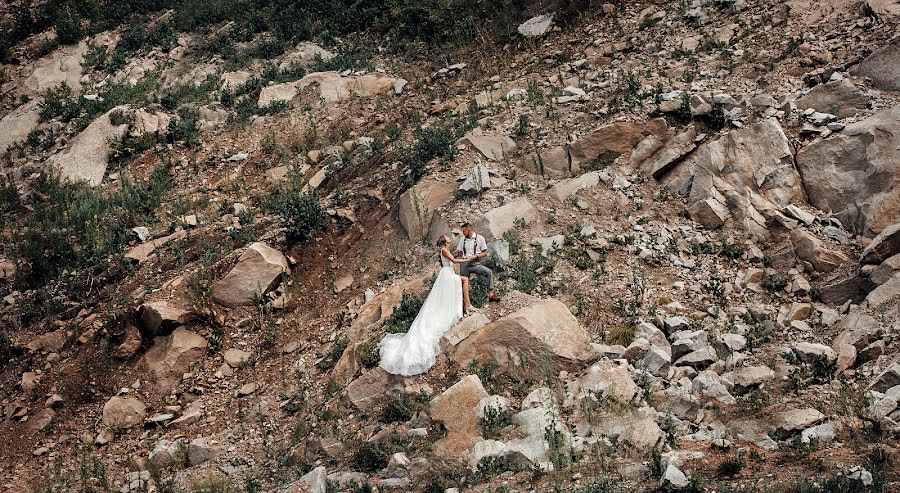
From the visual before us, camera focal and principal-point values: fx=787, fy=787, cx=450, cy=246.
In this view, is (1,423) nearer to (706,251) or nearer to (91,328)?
(91,328)

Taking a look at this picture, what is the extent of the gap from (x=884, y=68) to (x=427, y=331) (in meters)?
8.18

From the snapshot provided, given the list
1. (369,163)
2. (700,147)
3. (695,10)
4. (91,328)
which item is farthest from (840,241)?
(91,328)

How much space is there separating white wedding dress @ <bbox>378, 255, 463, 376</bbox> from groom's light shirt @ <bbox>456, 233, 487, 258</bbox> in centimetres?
35

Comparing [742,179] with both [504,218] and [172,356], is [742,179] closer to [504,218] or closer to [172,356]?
[504,218]

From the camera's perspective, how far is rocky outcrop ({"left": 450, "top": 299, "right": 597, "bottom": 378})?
9.63 metres

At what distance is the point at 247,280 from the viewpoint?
12516 millimetres

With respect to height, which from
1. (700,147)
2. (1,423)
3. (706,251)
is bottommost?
(1,423)

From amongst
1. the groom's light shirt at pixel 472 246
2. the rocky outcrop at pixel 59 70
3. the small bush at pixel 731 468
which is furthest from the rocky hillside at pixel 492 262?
the rocky outcrop at pixel 59 70

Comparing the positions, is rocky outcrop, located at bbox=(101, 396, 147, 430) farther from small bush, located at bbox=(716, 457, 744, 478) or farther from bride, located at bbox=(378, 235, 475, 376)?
small bush, located at bbox=(716, 457, 744, 478)

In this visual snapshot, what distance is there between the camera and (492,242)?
11414 millimetres

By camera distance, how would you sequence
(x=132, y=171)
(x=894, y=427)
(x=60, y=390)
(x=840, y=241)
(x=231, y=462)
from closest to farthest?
(x=894, y=427) → (x=231, y=462) → (x=840, y=241) → (x=60, y=390) → (x=132, y=171)

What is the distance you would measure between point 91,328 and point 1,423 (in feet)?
5.99

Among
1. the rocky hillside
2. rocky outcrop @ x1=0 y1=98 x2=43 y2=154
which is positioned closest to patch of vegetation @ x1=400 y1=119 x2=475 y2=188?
the rocky hillside

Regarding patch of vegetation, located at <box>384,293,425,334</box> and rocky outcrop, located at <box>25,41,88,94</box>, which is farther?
rocky outcrop, located at <box>25,41,88,94</box>
